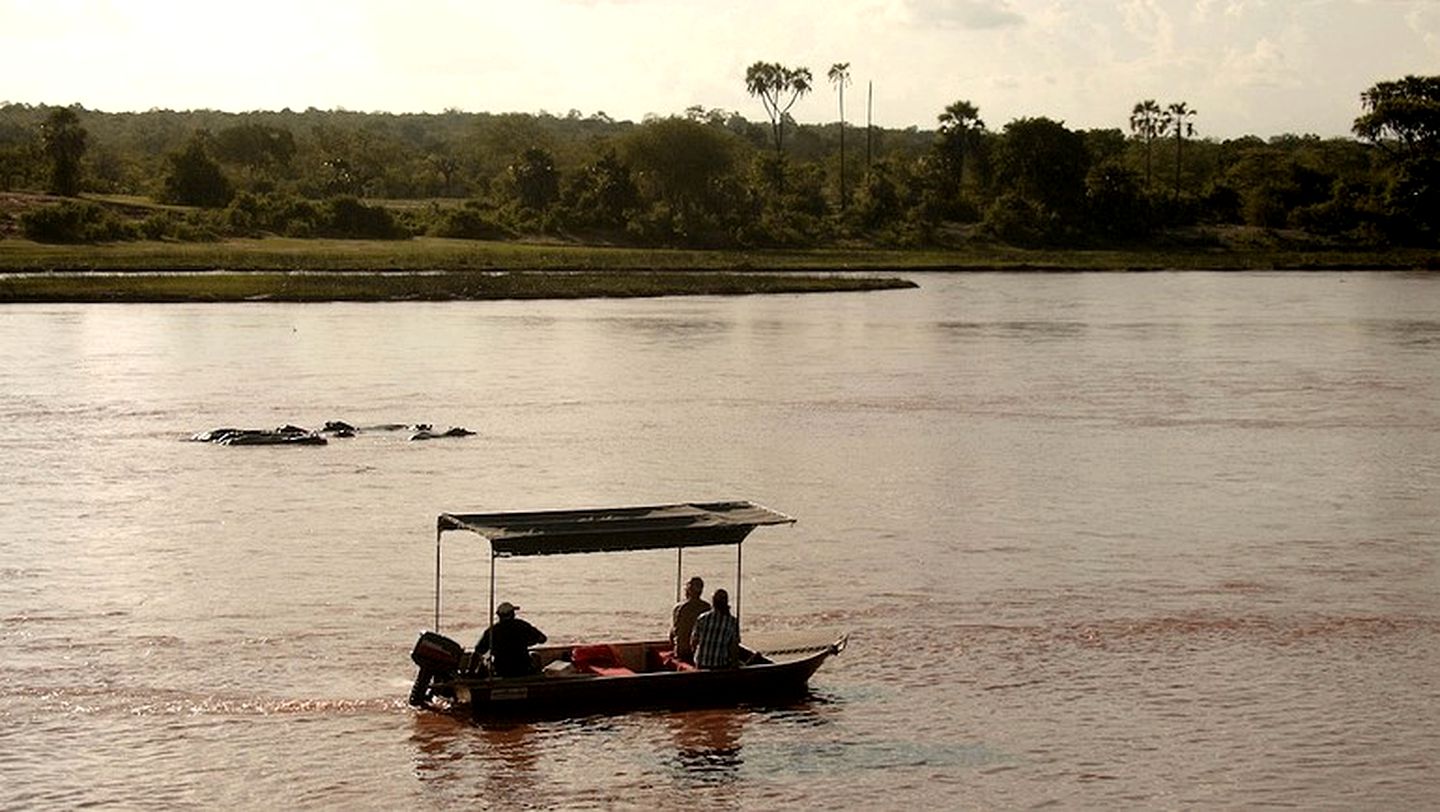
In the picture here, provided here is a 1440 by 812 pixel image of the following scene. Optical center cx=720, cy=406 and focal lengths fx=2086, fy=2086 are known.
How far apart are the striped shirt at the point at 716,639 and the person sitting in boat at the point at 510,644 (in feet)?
5.04

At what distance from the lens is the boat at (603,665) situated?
1958cm

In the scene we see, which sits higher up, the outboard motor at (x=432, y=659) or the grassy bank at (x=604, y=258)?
the grassy bank at (x=604, y=258)

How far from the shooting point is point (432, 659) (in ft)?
64.4

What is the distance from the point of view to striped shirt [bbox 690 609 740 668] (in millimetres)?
19734

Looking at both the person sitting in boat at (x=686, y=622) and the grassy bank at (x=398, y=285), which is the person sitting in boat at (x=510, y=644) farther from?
the grassy bank at (x=398, y=285)

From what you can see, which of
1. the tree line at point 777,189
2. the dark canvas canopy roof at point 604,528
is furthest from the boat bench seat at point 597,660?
the tree line at point 777,189

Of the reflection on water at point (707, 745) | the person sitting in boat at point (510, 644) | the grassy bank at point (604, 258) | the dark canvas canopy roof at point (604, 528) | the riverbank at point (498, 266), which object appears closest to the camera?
the reflection on water at point (707, 745)

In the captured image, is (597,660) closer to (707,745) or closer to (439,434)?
(707,745)

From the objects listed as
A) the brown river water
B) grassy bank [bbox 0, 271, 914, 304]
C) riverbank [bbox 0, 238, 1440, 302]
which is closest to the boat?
the brown river water

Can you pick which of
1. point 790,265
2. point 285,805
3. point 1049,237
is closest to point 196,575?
point 285,805

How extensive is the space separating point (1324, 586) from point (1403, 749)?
7272 mm

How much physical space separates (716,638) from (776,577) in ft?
23.3

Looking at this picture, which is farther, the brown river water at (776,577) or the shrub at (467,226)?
the shrub at (467,226)

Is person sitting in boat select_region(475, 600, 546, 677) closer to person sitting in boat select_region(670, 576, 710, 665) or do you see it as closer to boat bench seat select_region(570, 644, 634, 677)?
boat bench seat select_region(570, 644, 634, 677)
